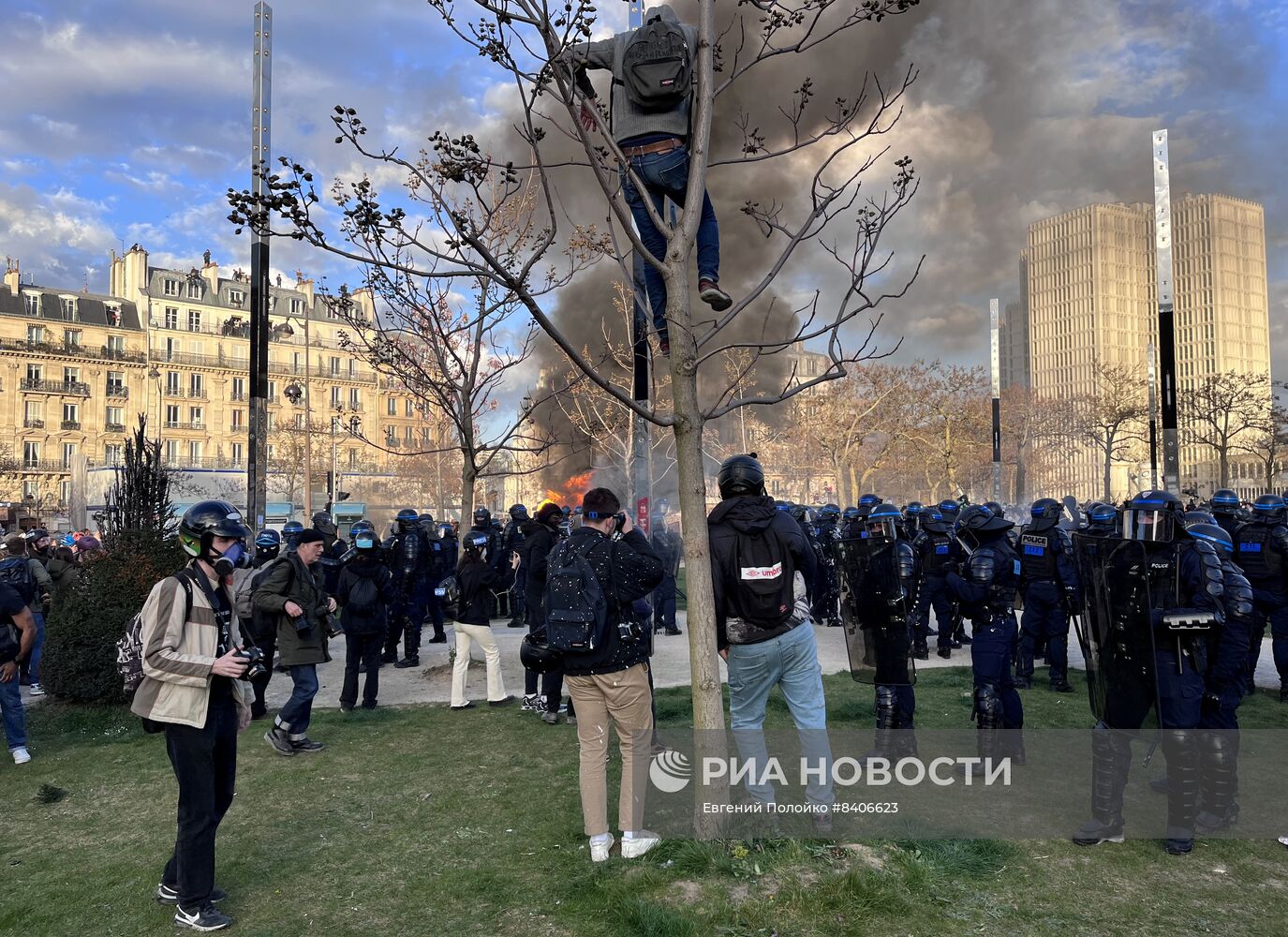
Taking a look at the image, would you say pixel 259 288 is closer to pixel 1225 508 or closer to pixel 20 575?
pixel 20 575

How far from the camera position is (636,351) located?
538 cm

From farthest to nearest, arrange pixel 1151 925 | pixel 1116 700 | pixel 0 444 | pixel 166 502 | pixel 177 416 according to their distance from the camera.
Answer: pixel 177 416, pixel 0 444, pixel 166 502, pixel 1116 700, pixel 1151 925

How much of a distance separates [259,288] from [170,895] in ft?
23.2

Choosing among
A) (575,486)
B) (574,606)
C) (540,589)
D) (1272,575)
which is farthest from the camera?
(575,486)

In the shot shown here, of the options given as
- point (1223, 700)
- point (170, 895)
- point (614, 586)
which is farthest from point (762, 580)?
point (170, 895)

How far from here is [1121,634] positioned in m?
4.14

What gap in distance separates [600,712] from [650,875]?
2.43 feet

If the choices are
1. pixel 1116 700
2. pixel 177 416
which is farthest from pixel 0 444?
pixel 1116 700

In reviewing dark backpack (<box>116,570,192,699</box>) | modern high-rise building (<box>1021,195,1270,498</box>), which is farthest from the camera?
modern high-rise building (<box>1021,195,1270,498</box>)

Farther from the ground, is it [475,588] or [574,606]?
[574,606]

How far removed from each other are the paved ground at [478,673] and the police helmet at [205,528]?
4.69 m

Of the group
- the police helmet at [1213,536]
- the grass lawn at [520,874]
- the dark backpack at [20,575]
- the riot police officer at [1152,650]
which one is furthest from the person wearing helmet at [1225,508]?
the dark backpack at [20,575]

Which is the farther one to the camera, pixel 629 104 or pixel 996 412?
pixel 996 412

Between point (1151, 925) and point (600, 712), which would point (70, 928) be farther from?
point (1151, 925)
